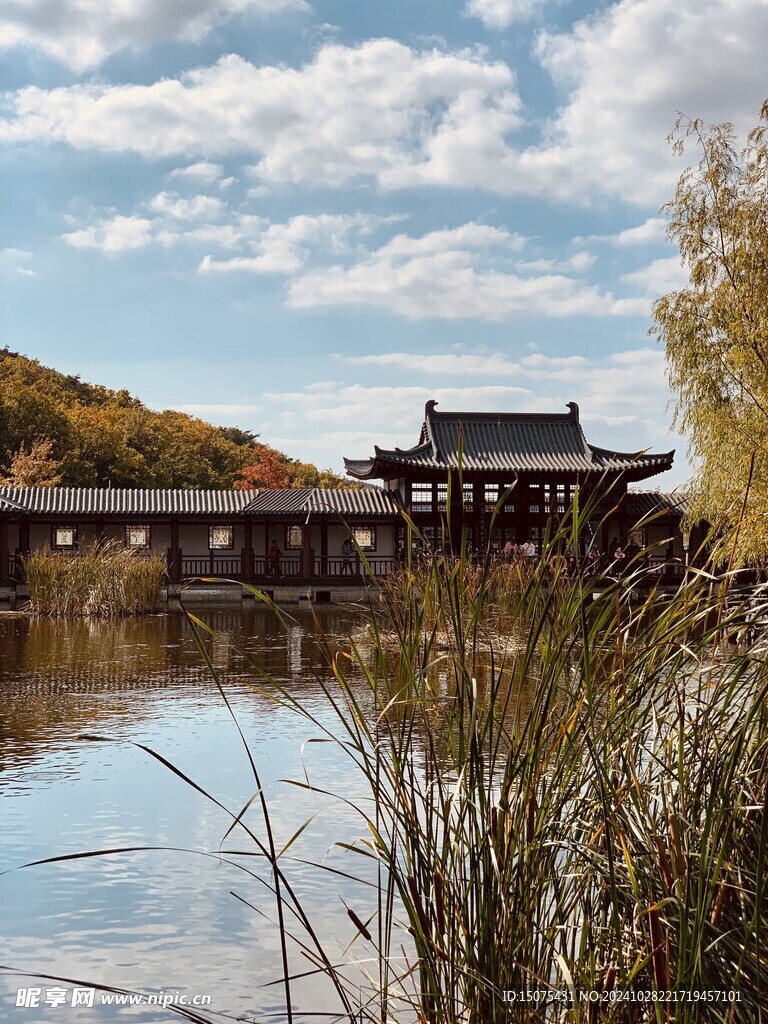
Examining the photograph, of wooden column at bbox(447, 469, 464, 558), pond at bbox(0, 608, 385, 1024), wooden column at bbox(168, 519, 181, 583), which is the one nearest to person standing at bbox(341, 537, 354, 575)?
wooden column at bbox(447, 469, 464, 558)

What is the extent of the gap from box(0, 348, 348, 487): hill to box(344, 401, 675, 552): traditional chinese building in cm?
1233

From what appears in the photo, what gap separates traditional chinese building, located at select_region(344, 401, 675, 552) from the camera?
2631cm

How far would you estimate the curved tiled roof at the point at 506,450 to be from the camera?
26.3 meters

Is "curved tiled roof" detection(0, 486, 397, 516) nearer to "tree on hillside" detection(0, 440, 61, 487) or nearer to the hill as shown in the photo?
"tree on hillside" detection(0, 440, 61, 487)

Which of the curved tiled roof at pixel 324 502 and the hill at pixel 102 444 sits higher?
the hill at pixel 102 444

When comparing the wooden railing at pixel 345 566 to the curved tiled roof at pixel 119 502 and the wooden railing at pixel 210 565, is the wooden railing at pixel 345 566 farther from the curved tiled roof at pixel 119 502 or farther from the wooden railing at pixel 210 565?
the curved tiled roof at pixel 119 502

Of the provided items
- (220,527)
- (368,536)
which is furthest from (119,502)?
(368,536)

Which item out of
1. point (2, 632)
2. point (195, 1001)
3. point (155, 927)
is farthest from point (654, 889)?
point (2, 632)

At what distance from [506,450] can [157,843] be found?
Answer: 23174 mm

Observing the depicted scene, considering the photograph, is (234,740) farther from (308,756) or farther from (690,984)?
(690,984)

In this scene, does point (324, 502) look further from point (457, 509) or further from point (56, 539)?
point (457, 509)

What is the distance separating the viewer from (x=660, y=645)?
87.6 inches

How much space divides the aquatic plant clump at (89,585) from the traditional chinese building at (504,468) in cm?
776

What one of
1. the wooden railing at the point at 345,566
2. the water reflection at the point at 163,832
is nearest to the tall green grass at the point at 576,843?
the water reflection at the point at 163,832
